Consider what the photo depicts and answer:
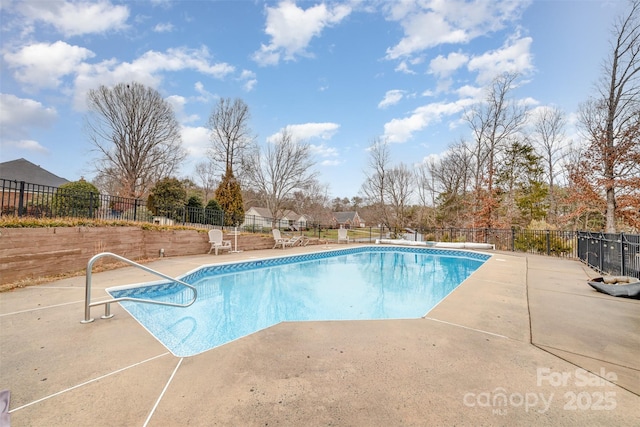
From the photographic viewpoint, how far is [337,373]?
224cm

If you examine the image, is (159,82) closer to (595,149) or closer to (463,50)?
(463,50)

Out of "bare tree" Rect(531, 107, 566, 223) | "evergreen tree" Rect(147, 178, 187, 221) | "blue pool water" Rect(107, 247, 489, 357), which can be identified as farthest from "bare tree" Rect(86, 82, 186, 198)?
"bare tree" Rect(531, 107, 566, 223)

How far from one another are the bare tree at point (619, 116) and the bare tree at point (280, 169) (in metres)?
17.9

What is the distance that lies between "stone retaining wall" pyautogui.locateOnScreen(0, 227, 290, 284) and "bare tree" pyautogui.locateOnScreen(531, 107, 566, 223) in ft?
78.8

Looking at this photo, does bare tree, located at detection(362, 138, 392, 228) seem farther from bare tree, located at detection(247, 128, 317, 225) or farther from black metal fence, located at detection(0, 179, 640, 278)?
black metal fence, located at detection(0, 179, 640, 278)

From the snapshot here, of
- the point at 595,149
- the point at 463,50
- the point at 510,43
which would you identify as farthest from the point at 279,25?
the point at 595,149

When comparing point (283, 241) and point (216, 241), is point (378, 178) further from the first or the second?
point (216, 241)

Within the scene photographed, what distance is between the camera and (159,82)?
1864cm

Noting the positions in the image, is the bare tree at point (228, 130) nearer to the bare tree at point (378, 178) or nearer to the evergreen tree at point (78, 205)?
the bare tree at point (378, 178)

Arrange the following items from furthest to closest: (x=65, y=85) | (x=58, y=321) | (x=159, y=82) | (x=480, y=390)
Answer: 1. (x=159, y=82)
2. (x=65, y=85)
3. (x=58, y=321)
4. (x=480, y=390)

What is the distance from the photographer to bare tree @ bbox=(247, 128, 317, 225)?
23.1 m

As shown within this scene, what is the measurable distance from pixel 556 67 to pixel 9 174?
2707 centimetres

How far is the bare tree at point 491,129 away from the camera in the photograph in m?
16.5

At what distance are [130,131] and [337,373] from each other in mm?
22414
